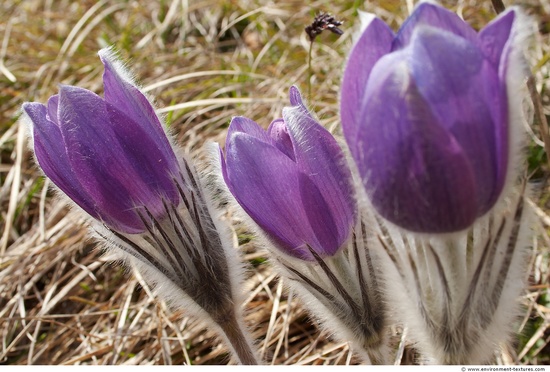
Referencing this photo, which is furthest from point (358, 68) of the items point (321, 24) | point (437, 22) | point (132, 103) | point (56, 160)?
point (321, 24)

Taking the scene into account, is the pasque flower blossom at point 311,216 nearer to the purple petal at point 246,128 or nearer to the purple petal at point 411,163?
the purple petal at point 246,128

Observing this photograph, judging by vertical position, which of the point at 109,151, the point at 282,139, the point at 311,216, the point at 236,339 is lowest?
the point at 236,339

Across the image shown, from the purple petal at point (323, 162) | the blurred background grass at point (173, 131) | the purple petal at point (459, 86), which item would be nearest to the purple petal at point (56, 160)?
the blurred background grass at point (173, 131)

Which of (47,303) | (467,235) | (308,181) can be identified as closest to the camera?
(467,235)

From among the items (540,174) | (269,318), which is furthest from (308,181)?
(540,174)

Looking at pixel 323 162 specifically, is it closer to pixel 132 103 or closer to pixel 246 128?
pixel 246 128
